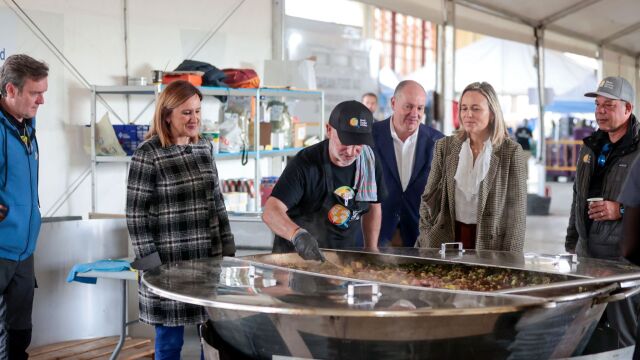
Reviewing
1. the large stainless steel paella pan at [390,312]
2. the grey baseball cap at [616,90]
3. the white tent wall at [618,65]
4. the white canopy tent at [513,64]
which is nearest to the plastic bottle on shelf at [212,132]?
the grey baseball cap at [616,90]

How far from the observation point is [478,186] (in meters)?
3.73

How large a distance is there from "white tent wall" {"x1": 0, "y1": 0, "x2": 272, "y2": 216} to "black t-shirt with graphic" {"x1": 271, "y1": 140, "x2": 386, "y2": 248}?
2.91m

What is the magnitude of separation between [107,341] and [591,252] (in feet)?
9.83

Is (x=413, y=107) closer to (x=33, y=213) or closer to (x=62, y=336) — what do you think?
(x=33, y=213)

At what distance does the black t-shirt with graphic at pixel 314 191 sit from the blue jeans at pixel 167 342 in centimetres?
67

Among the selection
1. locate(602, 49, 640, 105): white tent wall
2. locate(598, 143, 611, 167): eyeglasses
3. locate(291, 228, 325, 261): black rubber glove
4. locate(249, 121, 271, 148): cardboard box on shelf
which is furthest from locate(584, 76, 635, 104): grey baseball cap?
locate(602, 49, 640, 105): white tent wall

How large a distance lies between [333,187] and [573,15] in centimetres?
779

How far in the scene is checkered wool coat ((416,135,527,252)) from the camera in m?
3.67

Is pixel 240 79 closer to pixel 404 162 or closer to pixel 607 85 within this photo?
pixel 404 162

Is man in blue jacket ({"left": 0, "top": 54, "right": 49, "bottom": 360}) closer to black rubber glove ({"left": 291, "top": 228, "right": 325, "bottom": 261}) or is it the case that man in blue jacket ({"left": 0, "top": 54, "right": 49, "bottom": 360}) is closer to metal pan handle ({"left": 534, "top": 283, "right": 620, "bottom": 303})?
black rubber glove ({"left": 291, "top": 228, "right": 325, "bottom": 261})

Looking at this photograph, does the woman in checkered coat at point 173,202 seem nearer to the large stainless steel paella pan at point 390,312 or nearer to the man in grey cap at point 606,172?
the large stainless steel paella pan at point 390,312

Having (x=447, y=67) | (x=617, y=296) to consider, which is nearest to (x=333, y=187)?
(x=617, y=296)

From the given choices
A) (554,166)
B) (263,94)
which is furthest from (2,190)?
(554,166)

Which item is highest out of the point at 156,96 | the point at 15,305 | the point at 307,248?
the point at 156,96
